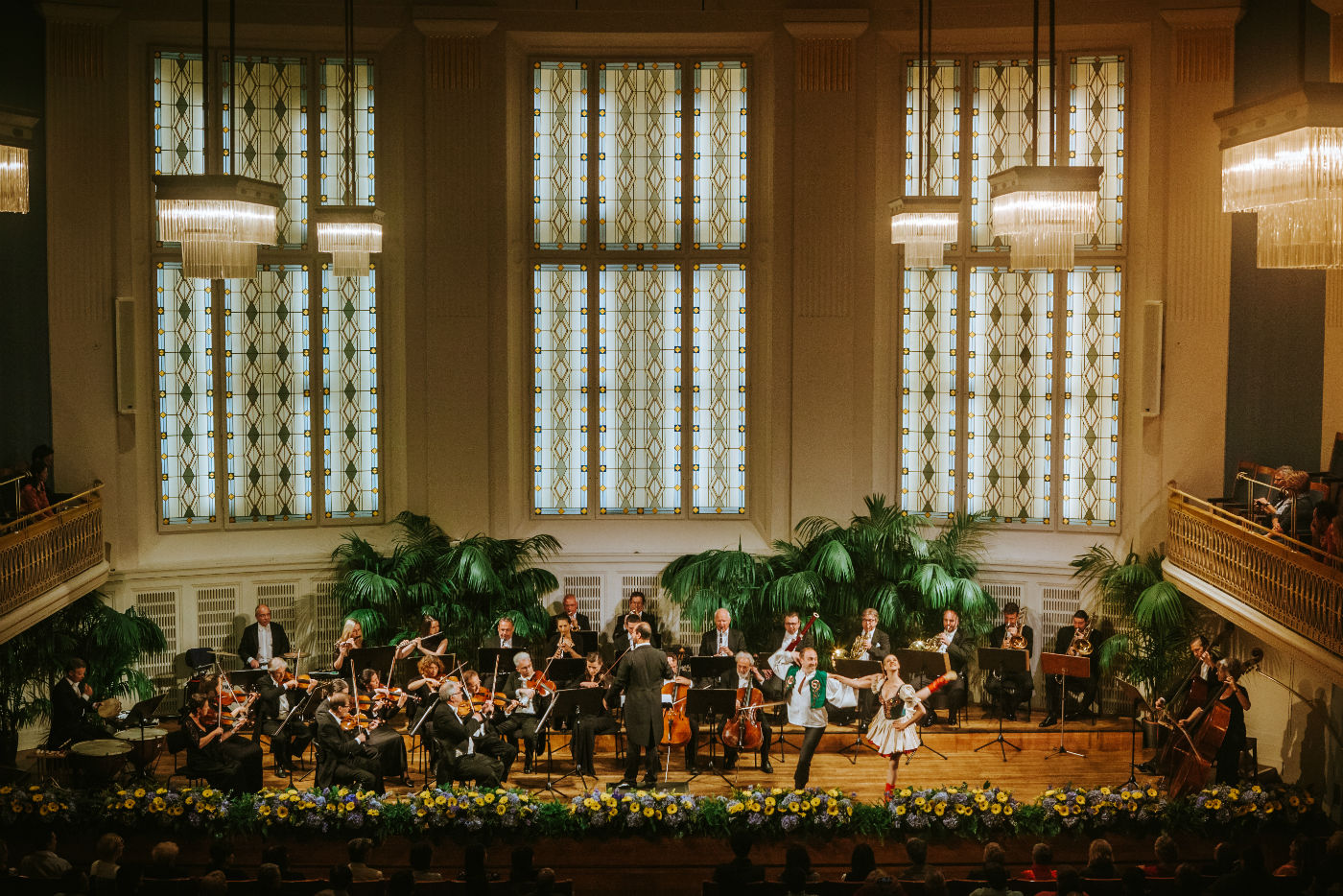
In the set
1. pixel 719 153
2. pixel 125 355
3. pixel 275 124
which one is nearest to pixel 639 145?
pixel 719 153

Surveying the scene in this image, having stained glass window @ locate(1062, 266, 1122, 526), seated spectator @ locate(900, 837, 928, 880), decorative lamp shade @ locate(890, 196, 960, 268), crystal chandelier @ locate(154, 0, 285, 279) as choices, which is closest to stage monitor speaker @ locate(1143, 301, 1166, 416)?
stained glass window @ locate(1062, 266, 1122, 526)

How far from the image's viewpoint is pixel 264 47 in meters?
14.3

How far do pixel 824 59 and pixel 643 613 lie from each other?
649cm

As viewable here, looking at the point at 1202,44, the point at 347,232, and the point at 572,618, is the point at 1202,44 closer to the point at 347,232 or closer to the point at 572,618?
the point at 572,618

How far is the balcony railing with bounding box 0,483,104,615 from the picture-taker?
34.9 ft

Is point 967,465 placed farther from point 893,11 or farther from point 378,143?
point 378,143

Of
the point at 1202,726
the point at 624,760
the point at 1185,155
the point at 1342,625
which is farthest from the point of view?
the point at 1185,155

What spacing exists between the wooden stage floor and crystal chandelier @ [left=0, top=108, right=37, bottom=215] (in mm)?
6357

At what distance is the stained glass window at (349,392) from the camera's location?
14.7m

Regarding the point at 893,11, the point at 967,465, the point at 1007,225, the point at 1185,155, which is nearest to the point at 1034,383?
the point at 967,465

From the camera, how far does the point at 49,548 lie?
38.0ft

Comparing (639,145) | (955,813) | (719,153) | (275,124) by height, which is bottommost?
(955,813)

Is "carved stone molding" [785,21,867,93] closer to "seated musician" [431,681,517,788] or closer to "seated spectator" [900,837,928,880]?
"seated musician" [431,681,517,788]

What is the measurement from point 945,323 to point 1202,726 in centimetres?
554
